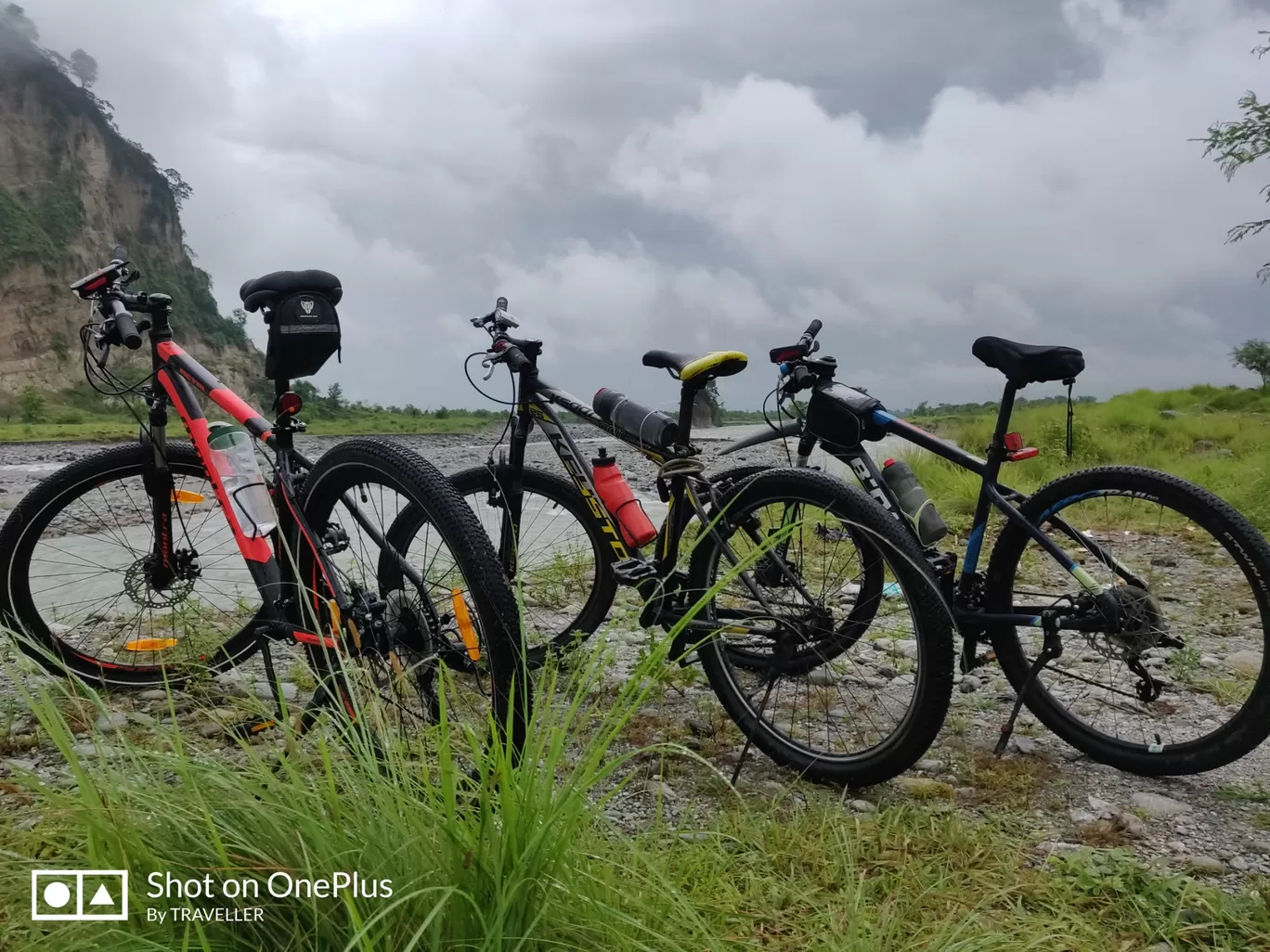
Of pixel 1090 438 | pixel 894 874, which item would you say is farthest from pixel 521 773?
pixel 1090 438

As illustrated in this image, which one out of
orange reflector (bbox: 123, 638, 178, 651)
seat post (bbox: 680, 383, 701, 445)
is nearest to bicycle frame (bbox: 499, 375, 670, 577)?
seat post (bbox: 680, 383, 701, 445)

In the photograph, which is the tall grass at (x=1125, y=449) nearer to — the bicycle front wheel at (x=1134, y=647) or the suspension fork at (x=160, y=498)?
the bicycle front wheel at (x=1134, y=647)

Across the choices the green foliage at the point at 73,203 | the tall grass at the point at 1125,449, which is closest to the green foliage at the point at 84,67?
the green foliage at the point at 73,203

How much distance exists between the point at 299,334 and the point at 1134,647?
2.93 metres

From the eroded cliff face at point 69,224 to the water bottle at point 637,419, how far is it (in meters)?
53.0

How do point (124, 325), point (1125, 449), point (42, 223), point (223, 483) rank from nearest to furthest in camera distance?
point (223, 483) → point (124, 325) → point (1125, 449) → point (42, 223)

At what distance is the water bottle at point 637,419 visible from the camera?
322 centimetres

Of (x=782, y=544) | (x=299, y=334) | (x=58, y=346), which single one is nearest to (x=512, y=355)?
(x=299, y=334)

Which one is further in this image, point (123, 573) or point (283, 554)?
point (123, 573)

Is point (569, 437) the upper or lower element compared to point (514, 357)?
lower

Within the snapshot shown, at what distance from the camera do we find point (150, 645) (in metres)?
3.70

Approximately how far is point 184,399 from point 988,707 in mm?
3256

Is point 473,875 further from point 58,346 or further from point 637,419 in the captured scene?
point 58,346

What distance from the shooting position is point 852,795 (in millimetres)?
2713
